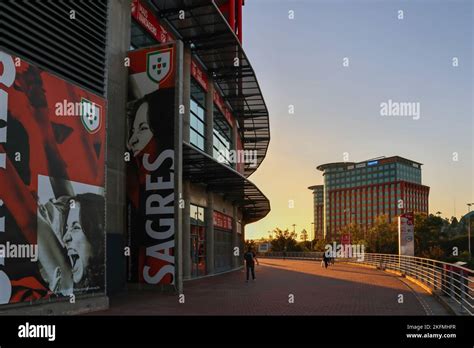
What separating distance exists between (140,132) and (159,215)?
2858 millimetres

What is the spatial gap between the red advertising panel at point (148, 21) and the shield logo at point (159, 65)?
311 cm

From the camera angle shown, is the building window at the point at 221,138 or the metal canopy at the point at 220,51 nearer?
the metal canopy at the point at 220,51

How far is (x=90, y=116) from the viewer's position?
12.9 m

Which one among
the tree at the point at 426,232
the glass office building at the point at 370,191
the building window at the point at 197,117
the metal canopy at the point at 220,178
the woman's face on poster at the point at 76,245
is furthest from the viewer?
the glass office building at the point at 370,191

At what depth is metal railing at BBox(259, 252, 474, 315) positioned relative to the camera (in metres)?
12.3

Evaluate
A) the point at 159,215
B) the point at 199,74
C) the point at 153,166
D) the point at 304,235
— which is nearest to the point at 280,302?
the point at 159,215

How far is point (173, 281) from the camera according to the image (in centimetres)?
1599

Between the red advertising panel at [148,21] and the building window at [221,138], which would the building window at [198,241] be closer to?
the building window at [221,138]

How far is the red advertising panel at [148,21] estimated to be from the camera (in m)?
19.3
